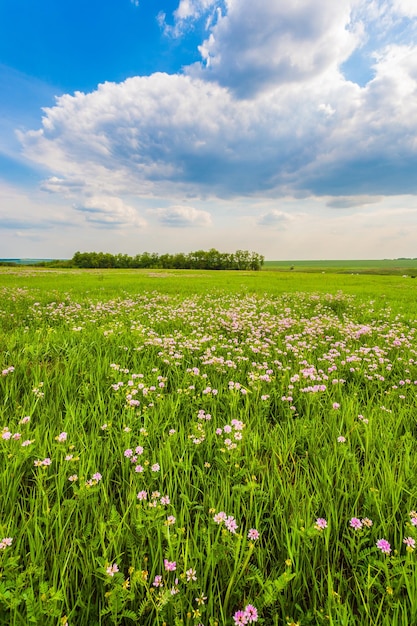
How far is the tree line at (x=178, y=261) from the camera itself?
10662cm

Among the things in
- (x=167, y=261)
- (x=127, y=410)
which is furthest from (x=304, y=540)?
(x=167, y=261)

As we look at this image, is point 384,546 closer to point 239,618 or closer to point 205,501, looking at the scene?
point 239,618

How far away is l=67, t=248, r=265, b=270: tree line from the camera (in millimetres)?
106625

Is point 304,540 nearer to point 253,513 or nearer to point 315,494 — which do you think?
point 253,513

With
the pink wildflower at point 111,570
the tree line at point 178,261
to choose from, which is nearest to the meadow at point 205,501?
the pink wildflower at point 111,570

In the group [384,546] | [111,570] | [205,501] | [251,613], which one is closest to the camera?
[251,613]

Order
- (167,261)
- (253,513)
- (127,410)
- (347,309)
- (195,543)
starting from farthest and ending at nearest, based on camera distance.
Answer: (167,261) → (347,309) → (127,410) → (253,513) → (195,543)

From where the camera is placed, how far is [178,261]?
107438 millimetres

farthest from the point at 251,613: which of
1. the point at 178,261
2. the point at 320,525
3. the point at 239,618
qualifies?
the point at 178,261

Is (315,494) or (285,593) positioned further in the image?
(315,494)

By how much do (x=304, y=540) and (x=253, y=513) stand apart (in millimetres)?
383

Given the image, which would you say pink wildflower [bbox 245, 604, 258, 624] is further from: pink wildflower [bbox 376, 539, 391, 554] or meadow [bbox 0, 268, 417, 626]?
pink wildflower [bbox 376, 539, 391, 554]

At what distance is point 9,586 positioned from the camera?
1.38 m

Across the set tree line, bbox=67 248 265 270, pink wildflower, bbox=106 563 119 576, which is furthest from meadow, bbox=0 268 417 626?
tree line, bbox=67 248 265 270
